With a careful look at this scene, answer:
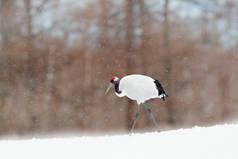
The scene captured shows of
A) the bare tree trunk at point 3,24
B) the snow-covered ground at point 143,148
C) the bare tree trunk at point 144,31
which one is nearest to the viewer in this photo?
the snow-covered ground at point 143,148

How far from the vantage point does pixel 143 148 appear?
4883 mm

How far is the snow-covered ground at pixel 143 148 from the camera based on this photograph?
15.1 feet

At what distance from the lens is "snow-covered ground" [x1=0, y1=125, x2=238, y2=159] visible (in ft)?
15.1

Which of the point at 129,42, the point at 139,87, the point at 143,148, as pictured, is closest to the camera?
the point at 143,148

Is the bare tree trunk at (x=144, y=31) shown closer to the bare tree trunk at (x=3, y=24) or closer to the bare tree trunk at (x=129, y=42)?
the bare tree trunk at (x=129, y=42)

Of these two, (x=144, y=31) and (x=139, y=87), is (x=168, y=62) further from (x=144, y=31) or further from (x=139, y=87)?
(x=139, y=87)

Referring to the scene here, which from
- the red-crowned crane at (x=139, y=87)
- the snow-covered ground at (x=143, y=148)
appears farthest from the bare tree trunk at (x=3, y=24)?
the snow-covered ground at (x=143, y=148)

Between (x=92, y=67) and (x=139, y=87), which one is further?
(x=92, y=67)

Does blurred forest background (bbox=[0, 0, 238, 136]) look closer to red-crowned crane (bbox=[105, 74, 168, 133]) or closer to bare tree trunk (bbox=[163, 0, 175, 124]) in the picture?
bare tree trunk (bbox=[163, 0, 175, 124])

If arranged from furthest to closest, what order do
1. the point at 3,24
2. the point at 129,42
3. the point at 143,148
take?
the point at 3,24 < the point at 129,42 < the point at 143,148

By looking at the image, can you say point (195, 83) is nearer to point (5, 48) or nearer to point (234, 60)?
point (234, 60)

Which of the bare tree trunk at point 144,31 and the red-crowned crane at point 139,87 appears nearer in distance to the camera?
the red-crowned crane at point 139,87

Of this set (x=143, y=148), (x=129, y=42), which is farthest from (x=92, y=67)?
(x=143, y=148)

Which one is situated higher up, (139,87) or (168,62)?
(139,87)
